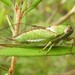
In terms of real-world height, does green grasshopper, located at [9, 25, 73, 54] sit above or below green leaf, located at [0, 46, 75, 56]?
above

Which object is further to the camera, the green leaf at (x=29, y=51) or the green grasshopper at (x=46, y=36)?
the green grasshopper at (x=46, y=36)

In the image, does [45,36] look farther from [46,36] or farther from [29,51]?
[29,51]

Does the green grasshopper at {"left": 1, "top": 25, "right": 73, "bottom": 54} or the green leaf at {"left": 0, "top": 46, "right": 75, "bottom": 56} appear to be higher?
the green grasshopper at {"left": 1, "top": 25, "right": 73, "bottom": 54}

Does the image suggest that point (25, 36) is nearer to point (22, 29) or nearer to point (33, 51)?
point (22, 29)

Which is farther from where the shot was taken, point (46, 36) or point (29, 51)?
point (46, 36)

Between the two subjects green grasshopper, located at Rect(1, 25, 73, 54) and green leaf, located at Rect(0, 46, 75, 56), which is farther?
green grasshopper, located at Rect(1, 25, 73, 54)

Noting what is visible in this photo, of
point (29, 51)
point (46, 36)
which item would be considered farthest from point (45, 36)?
point (29, 51)

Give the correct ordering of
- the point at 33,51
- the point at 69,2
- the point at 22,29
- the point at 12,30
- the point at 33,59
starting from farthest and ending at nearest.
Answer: the point at 69,2 < the point at 33,59 < the point at 22,29 < the point at 12,30 < the point at 33,51

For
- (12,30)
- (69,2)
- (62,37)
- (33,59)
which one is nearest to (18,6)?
(12,30)
